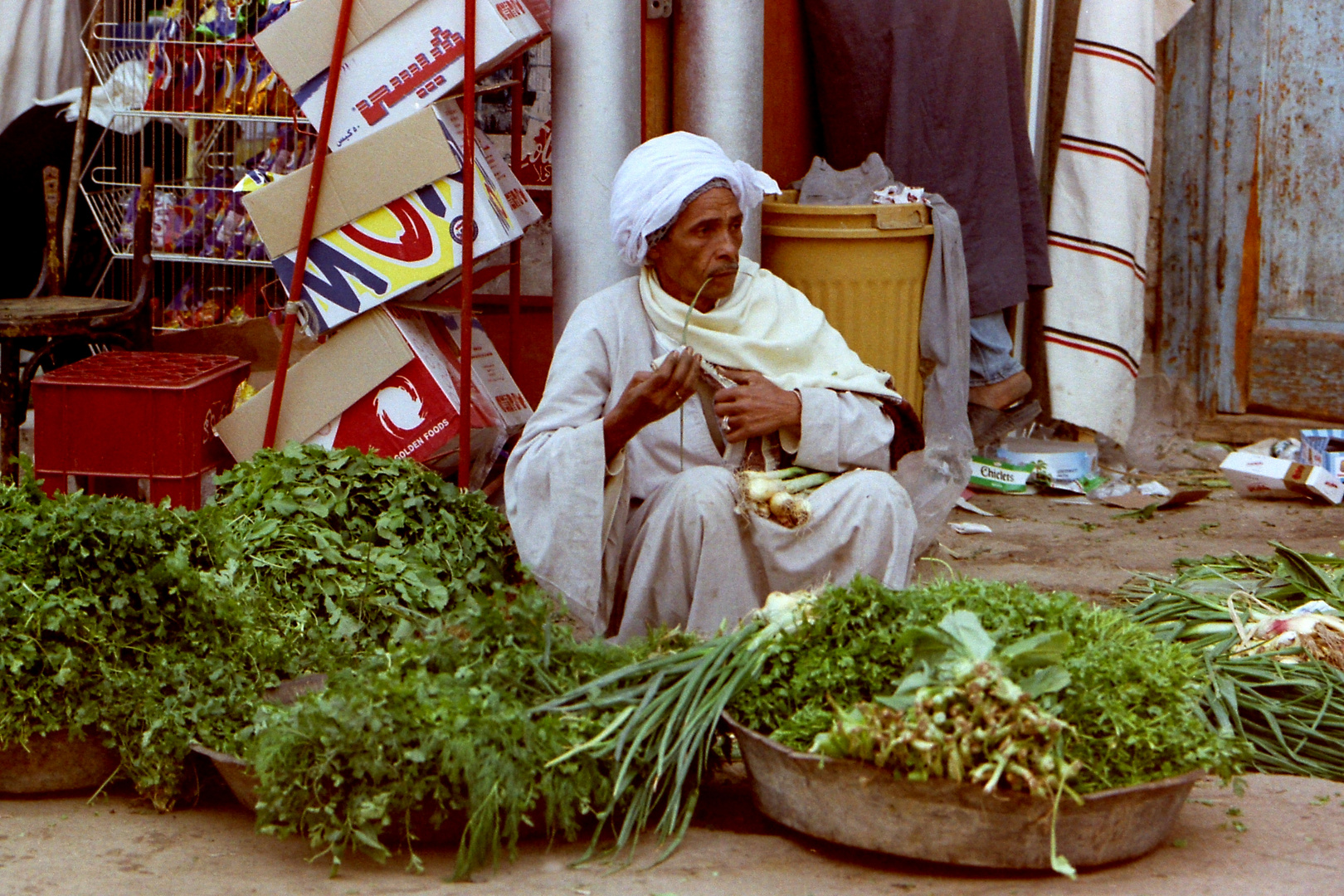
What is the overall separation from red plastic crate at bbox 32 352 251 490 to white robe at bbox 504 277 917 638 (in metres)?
1.11

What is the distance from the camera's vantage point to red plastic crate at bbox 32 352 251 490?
394 centimetres

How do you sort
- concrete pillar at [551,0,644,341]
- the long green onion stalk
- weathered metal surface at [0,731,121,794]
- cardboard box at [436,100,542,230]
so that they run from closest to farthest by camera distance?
1. the long green onion stalk
2. weathered metal surface at [0,731,121,794]
3. concrete pillar at [551,0,644,341]
4. cardboard box at [436,100,542,230]

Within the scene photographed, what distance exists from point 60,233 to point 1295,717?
439 centimetres

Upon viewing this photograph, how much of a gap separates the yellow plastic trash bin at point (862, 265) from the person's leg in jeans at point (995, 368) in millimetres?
894

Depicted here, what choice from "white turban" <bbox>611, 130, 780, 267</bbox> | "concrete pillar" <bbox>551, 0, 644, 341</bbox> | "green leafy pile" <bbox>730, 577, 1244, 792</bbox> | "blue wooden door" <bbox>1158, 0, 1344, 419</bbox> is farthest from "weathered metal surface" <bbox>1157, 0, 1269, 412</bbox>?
"green leafy pile" <bbox>730, 577, 1244, 792</bbox>

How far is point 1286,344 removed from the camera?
240 inches

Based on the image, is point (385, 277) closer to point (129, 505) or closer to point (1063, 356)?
point (129, 505)

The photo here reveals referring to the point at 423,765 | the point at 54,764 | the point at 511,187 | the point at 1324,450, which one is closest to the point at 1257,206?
the point at 1324,450

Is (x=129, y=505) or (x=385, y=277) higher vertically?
(x=385, y=277)

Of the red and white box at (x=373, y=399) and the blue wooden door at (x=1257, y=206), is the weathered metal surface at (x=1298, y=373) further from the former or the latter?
the red and white box at (x=373, y=399)

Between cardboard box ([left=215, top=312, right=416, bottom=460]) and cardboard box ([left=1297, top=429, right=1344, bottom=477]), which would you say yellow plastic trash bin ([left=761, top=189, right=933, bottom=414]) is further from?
cardboard box ([left=1297, top=429, right=1344, bottom=477])

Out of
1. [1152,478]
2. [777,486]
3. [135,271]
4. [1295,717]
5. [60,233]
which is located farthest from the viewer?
[1152,478]

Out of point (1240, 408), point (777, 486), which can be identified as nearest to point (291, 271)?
point (777, 486)

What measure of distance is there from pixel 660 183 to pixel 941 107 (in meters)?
1.99
